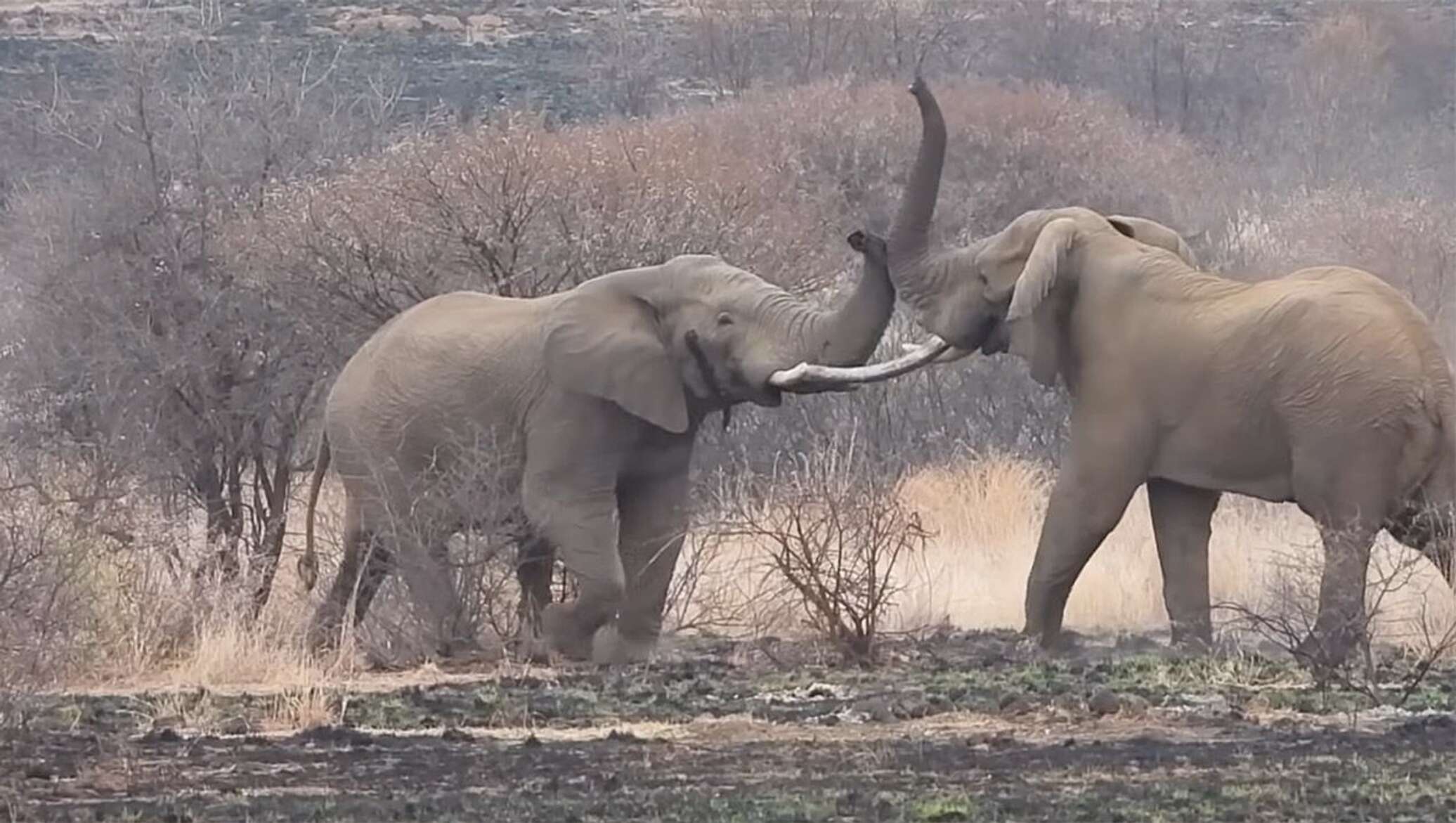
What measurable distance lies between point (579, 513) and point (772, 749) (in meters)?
4.05

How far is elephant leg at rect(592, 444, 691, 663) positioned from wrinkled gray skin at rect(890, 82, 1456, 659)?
1578 mm

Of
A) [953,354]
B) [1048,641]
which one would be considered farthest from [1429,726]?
[953,354]

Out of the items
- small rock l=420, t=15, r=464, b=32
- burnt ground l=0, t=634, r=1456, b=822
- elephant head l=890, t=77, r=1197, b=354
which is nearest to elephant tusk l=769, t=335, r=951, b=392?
elephant head l=890, t=77, r=1197, b=354

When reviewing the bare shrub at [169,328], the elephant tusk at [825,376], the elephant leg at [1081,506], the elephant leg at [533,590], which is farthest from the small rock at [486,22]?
the elephant tusk at [825,376]

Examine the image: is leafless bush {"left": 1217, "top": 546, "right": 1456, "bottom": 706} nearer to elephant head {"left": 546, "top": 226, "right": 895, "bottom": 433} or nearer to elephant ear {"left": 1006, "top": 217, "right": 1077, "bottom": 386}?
elephant ear {"left": 1006, "top": 217, "right": 1077, "bottom": 386}

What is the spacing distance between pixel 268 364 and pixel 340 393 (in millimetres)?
3016

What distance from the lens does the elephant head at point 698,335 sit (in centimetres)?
1678

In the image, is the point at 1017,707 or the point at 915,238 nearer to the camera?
the point at 1017,707

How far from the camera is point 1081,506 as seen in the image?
685 inches

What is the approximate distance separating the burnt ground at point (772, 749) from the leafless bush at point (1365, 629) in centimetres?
14

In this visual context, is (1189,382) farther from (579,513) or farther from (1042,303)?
(579,513)

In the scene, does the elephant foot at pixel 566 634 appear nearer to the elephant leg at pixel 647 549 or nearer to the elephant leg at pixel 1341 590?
the elephant leg at pixel 647 549

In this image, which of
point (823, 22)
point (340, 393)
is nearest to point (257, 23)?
point (823, 22)

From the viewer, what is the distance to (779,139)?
124 ft
